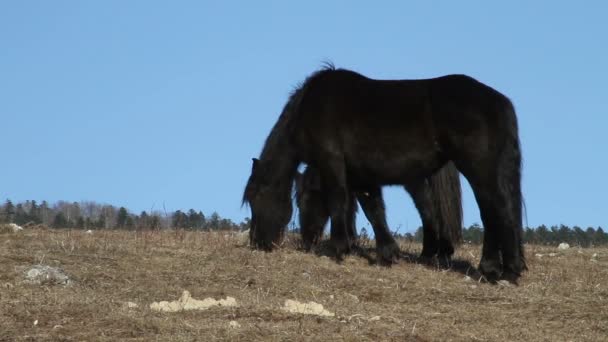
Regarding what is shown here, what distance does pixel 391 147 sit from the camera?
38.4ft

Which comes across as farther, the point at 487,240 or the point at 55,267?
the point at 487,240

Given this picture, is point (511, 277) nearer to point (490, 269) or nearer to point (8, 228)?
point (490, 269)

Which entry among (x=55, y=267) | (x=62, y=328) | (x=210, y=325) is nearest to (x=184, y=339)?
(x=210, y=325)

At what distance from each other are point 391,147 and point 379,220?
1128 millimetres

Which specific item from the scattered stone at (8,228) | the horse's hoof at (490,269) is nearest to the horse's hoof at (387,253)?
the horse's hoof at (490,269)

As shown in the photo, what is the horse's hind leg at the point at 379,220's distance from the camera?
12.1m

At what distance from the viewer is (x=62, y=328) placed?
24.9 ft

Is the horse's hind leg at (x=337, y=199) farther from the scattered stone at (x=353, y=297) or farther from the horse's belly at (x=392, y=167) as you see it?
the scattered stone at (x=353, y=297)

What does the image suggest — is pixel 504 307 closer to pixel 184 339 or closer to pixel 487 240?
pixel 487 240

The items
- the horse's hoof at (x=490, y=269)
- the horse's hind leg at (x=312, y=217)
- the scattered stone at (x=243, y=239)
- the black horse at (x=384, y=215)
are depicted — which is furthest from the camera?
the scattered stone at (x=243, y=239)

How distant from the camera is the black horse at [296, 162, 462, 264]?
12.4m

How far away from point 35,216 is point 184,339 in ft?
48.5

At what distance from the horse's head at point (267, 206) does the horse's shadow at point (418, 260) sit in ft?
1.50

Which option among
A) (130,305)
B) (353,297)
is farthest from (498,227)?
(130,305)
